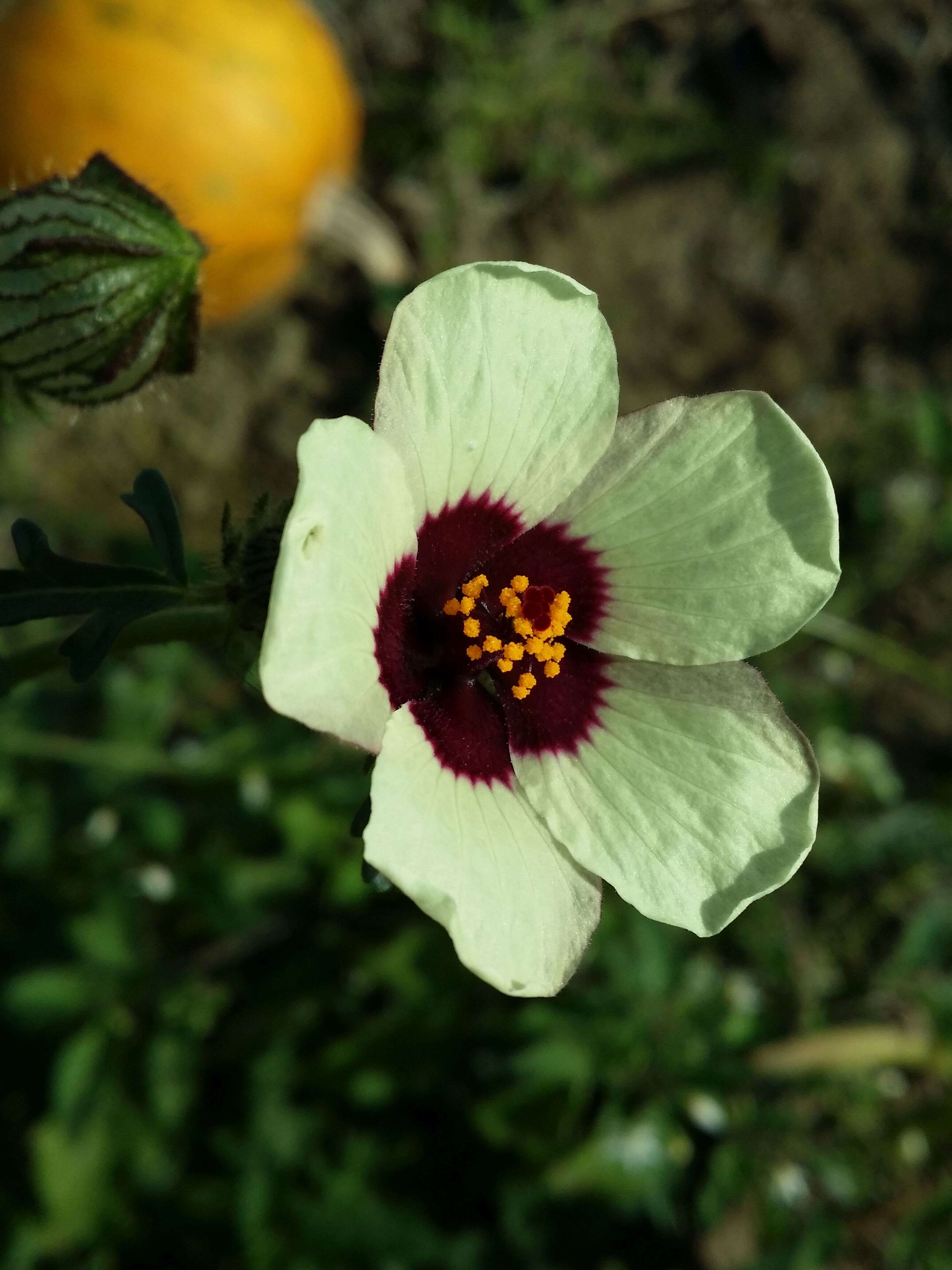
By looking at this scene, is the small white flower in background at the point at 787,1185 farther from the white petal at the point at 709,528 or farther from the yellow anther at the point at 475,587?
the yellow anther at the point at 475,587

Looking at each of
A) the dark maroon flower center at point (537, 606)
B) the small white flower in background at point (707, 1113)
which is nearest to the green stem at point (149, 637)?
the dark maroon flower center at point (537, 606)

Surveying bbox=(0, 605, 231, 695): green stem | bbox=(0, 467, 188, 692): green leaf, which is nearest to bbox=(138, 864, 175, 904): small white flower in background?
bbox=(0, 605, 231, 695): green stem

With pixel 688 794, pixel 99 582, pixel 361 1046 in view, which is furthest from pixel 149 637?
pixel 361 1046

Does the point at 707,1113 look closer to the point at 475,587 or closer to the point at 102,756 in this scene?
the point at 102,756

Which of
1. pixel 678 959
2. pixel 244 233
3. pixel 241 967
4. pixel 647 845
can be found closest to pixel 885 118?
pixel 244 233

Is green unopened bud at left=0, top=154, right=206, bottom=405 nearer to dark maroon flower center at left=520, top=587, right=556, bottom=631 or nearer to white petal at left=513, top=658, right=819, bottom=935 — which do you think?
dark maroon flower center at left=520, top=587, right=556, bottom=631

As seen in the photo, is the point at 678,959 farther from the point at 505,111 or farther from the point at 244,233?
the point at 505,111

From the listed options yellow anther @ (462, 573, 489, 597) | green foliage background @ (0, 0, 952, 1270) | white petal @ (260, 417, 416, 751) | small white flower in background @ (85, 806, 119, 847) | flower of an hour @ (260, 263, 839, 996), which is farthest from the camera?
small white flower in background @ (85, 806, 119, 847)
